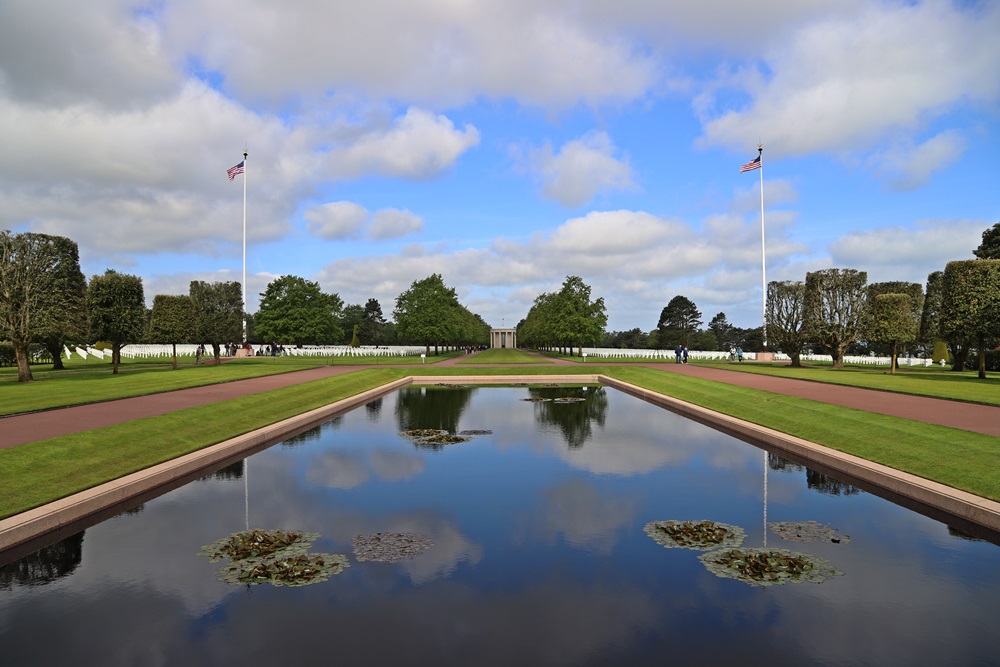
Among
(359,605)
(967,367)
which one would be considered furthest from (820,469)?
(967,367)

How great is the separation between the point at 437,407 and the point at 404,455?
9894mm

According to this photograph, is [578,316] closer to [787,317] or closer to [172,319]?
[787,317]

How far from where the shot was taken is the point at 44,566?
7.70m

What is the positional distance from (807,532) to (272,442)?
13906 millimetres

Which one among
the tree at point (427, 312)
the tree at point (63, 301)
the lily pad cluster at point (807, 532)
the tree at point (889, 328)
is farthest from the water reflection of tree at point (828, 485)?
the tree at point (427, 312)

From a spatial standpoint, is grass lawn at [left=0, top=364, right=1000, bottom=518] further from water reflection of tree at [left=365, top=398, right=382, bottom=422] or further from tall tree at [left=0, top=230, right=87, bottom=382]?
tall tree at [left=0, top=230, right=87, bottom=382]

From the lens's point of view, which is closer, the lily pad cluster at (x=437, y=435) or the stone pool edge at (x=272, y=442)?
the stone pool edge at (x=272, y=442)

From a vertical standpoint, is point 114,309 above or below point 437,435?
above

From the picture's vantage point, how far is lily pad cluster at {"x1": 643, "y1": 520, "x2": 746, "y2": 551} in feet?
27.6

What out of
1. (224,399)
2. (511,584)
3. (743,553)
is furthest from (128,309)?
(743,553)

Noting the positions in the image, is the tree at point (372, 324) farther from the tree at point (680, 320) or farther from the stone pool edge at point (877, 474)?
the stone pool edge at point (877, 474)

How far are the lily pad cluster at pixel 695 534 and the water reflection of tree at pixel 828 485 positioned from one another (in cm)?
354

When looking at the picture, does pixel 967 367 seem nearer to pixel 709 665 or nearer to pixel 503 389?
pixel 503 389

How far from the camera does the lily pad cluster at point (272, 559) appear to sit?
726 cm
